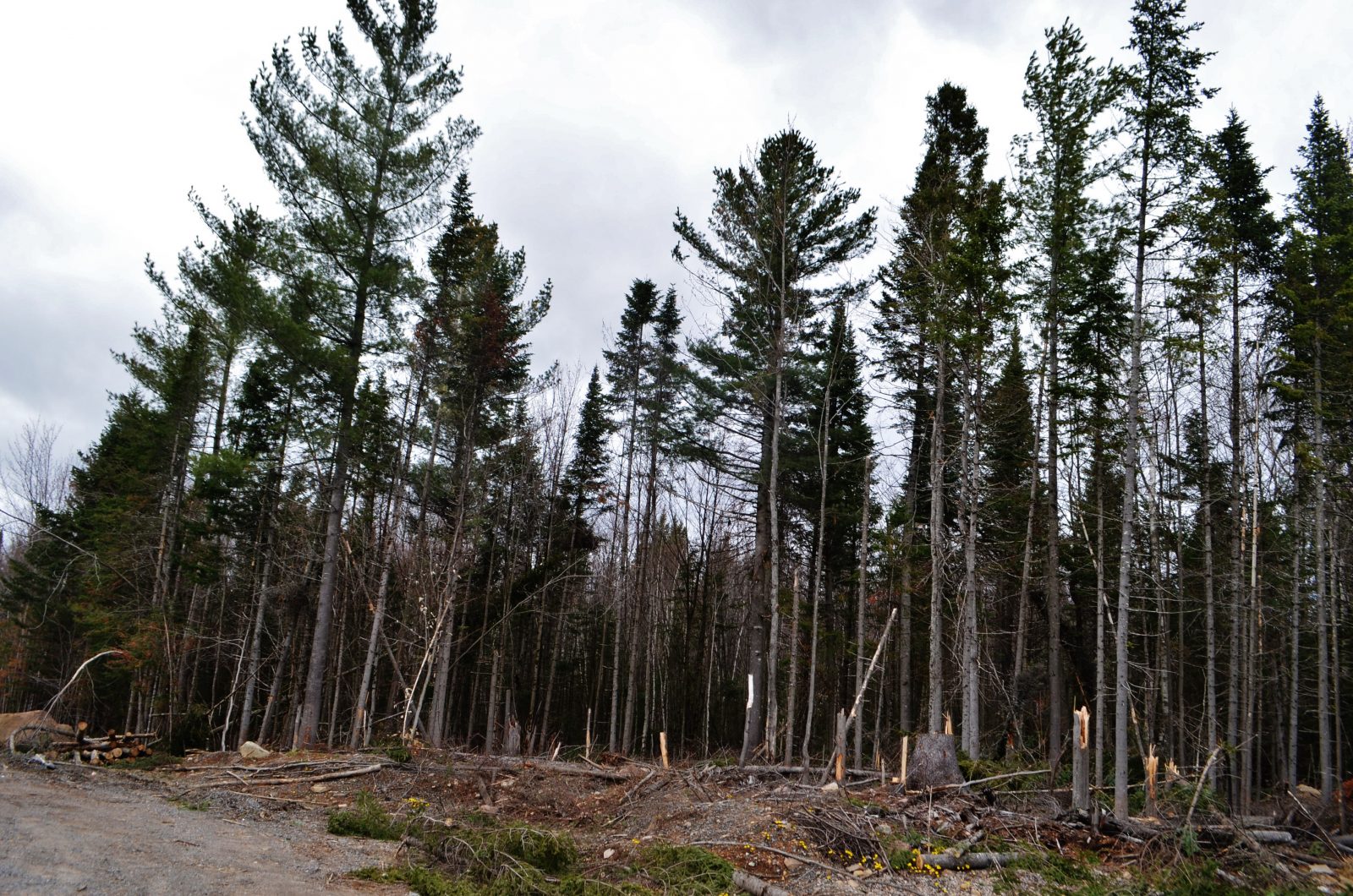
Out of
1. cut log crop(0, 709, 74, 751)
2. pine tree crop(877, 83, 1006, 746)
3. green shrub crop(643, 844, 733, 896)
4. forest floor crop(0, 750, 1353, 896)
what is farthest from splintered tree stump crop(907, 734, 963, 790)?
cut log crop(0, 709, 74, 751)

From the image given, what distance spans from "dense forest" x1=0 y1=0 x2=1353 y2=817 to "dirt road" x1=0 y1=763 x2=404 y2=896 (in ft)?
14.9

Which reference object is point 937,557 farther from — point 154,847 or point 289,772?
point 154,847

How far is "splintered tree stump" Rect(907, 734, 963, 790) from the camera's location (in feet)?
34.0

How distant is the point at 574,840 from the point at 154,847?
4.24 meters

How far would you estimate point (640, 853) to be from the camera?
26.0 ft

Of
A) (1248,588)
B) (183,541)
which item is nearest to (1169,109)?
(1248,588)

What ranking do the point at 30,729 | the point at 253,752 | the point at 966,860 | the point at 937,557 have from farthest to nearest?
the point at 937,557, the point at 30,729, the point at 253,752, the point at 966,860

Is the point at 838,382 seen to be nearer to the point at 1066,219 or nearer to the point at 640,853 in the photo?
the point at 1066,219

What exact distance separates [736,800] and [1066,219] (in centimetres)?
1162

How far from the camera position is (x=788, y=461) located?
19.2 meters

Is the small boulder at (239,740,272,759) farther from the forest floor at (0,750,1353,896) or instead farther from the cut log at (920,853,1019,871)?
the cut log at (920,853,1019,871)

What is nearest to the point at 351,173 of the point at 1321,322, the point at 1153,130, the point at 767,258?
the point at 767,258

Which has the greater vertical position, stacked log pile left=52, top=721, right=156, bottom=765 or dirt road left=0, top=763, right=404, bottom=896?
dirt road left=0, top=763, right=404, bottom=896

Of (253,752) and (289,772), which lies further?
(253,752)
